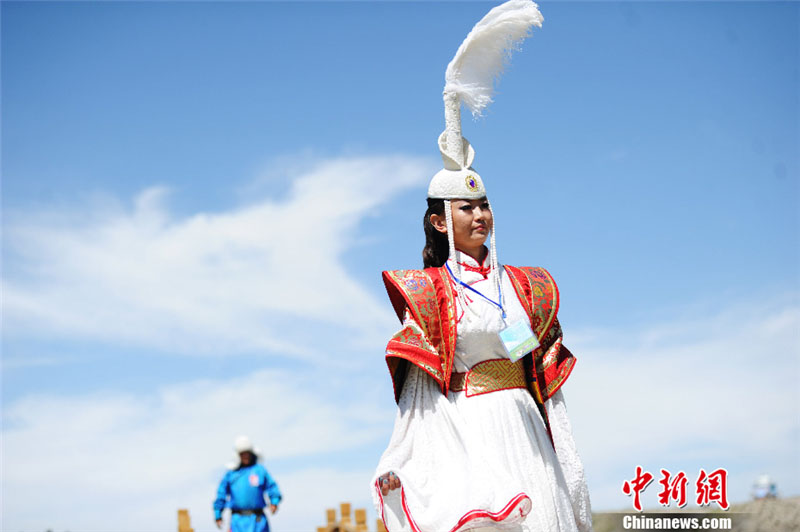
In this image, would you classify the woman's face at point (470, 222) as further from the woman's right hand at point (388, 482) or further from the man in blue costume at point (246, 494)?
the man in blue costume at point (246, 494)

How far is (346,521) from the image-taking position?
897 centimetres

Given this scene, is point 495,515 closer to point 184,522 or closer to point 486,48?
point 486,48

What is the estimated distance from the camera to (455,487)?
3.61 metres

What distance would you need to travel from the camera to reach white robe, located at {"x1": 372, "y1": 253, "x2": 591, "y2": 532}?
140 inches

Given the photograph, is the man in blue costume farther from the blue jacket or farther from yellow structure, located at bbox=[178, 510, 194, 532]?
yellow structure, located at bbox=[178, 510, 194, 532]

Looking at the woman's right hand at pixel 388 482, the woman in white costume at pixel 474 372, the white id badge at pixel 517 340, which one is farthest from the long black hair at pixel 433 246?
the woman's right hand at pixel 388 482

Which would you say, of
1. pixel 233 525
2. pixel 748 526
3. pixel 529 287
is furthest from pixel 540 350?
pixel 233 525

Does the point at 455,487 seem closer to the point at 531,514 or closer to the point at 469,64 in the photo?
the point at 531,514

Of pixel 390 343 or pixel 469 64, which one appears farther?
pixel 469 64

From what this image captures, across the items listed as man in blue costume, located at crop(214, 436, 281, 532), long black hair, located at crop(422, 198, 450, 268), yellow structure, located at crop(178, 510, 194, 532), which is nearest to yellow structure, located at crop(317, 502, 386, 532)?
man in blue costume, located at crop(214, 436, 281, 532)

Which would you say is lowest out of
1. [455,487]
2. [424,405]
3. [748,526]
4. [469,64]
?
[748,526]

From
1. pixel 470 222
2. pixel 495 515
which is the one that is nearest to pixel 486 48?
pixel 470 222

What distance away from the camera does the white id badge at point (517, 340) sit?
12.4 feet

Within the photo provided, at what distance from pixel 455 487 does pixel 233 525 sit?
620 centimetres
